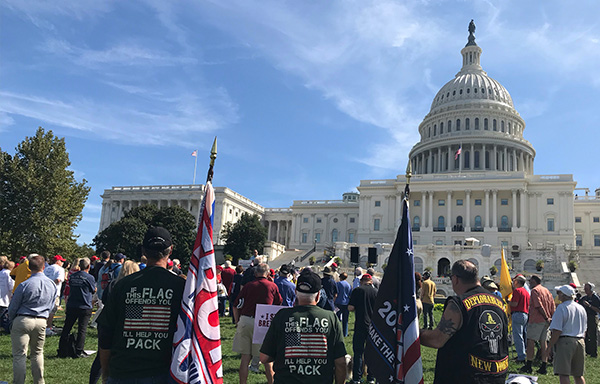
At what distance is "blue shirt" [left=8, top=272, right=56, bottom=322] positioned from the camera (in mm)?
8641

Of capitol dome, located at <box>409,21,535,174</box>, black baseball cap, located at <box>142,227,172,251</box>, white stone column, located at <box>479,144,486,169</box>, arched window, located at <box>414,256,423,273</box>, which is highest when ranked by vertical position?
capitol dome, located at <box>409,21,535,174</box>

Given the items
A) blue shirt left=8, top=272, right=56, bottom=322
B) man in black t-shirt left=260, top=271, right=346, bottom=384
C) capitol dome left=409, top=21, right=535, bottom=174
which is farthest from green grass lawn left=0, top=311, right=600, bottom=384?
capitol dome left=409, top=21, right=535, bottom=174

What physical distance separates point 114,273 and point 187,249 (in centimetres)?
5212

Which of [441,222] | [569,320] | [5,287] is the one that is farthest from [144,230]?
[569,320]

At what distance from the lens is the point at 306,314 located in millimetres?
Answer: 5766

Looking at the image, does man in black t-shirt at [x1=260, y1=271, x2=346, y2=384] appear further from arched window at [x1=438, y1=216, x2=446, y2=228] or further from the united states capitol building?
arched window at [x1=438, y1=216, x2=446, y2=228]

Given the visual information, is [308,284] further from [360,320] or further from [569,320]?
[569,320]

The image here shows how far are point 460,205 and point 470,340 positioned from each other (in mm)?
83636

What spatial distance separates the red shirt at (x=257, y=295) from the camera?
9672mm

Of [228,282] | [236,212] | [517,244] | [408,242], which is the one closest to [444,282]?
[228,282]

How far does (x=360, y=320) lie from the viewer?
11.0 m

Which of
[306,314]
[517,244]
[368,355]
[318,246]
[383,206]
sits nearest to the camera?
[306,314]

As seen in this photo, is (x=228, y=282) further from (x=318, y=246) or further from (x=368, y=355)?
(x=318, y=246)

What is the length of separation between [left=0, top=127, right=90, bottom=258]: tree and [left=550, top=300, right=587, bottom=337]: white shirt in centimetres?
3620
